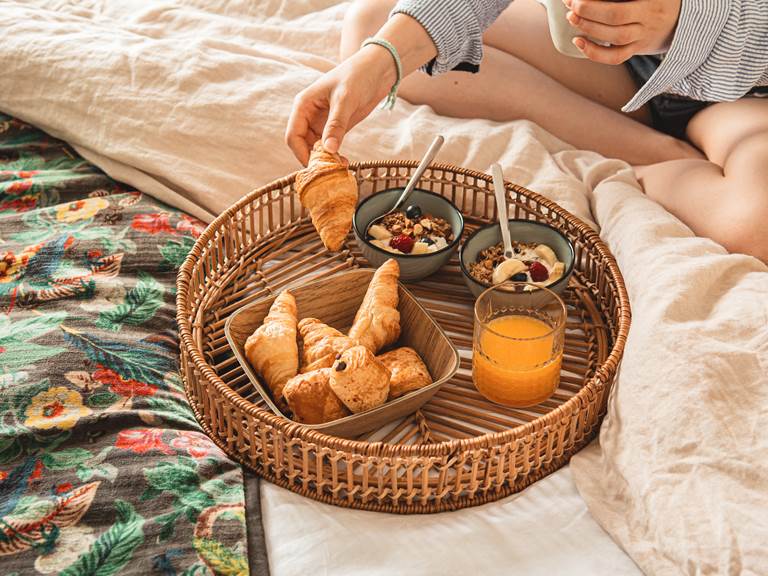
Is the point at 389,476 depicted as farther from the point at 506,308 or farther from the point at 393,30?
the point at 393,30

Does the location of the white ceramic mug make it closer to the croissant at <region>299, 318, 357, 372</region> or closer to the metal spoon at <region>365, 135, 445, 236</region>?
the metal spoon at <region>365, 135, 445, 236</region>

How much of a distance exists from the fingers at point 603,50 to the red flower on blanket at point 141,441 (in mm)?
779

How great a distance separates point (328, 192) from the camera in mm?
1205

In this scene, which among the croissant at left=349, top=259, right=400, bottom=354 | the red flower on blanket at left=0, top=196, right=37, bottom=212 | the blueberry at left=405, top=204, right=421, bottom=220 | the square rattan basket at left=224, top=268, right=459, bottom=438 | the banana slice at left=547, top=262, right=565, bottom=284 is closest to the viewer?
the square rattan basket at left=224, top=268, right=459, bottom=438

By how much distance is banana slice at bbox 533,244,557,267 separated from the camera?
1.26 meters

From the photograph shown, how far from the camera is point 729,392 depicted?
1.00 meters

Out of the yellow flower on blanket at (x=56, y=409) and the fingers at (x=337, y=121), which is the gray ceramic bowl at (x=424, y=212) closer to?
the fingers at (x=337, y=121)

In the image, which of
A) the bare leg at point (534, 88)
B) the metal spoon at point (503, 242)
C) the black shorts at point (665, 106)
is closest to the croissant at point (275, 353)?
the metal spoon at point (503, 242)

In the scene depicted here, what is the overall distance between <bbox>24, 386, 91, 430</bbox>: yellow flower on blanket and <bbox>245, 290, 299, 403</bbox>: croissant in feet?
0.77

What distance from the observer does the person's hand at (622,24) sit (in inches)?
41.3

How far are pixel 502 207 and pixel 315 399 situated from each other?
48 centimetres

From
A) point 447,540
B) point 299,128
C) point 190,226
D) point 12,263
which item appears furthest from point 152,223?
point 447,540

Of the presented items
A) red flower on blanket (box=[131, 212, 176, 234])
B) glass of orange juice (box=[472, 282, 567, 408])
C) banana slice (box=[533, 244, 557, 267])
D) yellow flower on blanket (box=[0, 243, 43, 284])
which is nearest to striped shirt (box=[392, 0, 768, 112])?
banana slice (box=[533, 244, 557, 267])

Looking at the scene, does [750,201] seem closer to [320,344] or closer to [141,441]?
[320,344]
